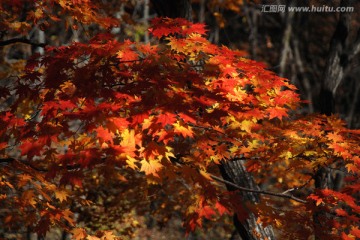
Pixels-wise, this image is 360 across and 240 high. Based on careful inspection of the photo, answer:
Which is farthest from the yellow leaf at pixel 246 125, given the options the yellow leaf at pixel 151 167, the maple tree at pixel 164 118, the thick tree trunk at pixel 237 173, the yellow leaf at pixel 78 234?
the yellow leaf at pixel 78 234

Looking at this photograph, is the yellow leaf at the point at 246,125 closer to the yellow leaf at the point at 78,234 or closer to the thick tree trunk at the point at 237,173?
the thick tree trunk at the point at 237,173

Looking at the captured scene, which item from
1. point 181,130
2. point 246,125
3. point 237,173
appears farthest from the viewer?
point 237,173

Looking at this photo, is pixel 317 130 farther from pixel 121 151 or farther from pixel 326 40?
pixel 326 40

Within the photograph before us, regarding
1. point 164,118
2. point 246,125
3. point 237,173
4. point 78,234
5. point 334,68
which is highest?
point 164,118

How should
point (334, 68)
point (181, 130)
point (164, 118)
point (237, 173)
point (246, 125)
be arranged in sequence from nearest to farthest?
point (164, 118) → point (181, 130) → point (246, 125) → point (237, 173) → point (334, 68)

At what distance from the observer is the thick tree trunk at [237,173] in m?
5.26

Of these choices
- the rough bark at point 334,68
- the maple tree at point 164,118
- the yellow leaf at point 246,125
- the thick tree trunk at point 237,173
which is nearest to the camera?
the maple tree at point 164,118

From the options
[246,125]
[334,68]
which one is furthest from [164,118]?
[334,68]

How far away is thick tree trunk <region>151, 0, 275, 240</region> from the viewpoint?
526 centimetres

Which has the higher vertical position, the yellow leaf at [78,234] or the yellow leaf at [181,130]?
the yellow leaf at [181,130]

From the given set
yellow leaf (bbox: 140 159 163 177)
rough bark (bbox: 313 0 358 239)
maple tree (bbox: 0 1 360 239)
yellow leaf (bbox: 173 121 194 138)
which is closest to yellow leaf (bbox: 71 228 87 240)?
maple tree (bbox: 0 1 360 239)

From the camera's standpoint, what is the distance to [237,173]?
17.4 ft

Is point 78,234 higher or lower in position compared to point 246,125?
lower

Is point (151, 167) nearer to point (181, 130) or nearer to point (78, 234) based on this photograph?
point (181, 130)
